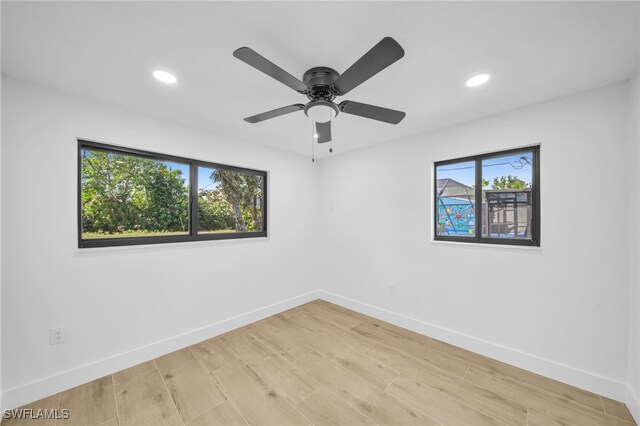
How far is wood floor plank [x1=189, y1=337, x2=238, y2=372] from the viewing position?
88.1 inches

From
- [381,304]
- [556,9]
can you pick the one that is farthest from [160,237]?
[556,9]

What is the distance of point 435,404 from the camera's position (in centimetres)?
175

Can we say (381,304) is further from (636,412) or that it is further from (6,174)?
(6,174)

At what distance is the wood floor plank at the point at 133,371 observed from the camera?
202 centimetres

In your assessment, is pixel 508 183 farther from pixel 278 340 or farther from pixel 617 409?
pixel 278 340

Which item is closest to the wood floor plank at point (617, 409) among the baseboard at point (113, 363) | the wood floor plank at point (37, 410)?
the baseboard at point (113, 363)

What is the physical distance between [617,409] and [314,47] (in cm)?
314

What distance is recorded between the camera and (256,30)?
1298mm

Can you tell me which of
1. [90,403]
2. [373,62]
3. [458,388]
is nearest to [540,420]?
[458,388]

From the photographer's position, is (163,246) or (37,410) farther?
(163,246)

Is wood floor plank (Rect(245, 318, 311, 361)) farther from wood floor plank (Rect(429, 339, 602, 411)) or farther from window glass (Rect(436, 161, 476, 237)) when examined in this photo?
window glass (Rect(436, 161, 476, 237))

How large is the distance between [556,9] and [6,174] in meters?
3.41

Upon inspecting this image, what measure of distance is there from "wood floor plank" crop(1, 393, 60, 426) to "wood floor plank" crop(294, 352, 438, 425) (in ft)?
5.59

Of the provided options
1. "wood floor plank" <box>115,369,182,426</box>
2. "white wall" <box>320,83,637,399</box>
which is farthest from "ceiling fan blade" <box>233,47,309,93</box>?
"wood floor plank" <box>115,369,182,426</box>
